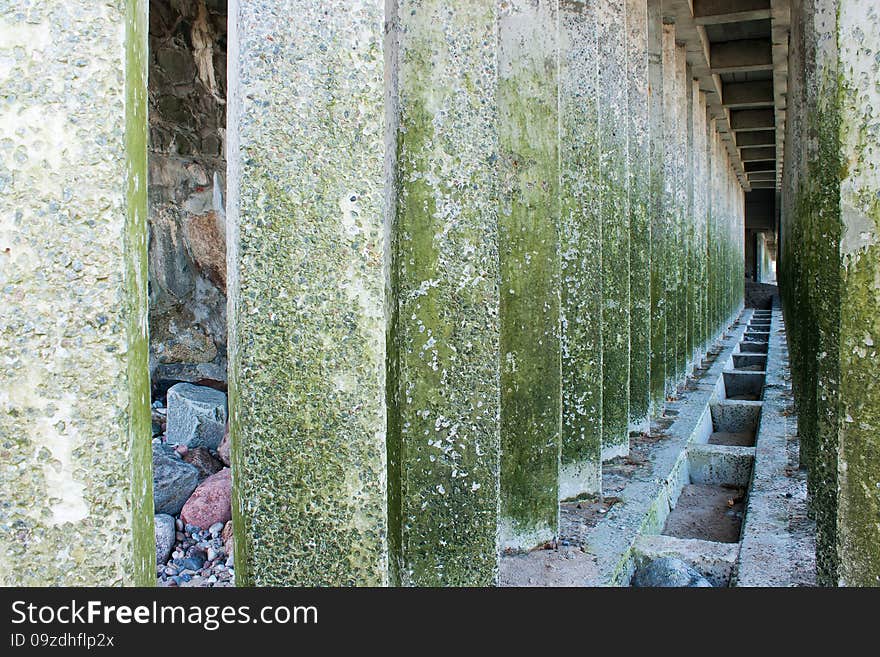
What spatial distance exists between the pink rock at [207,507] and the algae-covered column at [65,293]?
3.94 metres

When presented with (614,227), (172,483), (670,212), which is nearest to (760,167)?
(670,212)

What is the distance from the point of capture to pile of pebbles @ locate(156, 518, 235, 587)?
5.01 m

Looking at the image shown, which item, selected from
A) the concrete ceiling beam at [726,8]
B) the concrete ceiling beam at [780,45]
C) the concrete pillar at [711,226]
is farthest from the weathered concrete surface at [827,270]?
the concrete pillar at [711,226]

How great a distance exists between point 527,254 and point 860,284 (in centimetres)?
180

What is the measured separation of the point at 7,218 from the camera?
1683mm

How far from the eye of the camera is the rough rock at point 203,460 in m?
6.32

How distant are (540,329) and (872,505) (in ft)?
6.22

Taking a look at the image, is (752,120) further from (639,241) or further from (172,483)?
(172,483)

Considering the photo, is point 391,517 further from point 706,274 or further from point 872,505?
point 706,274

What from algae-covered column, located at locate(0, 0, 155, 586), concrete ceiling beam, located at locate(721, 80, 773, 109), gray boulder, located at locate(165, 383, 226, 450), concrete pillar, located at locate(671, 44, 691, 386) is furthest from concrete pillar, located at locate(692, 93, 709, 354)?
Result: algae-covered column, located at locate(0, 0, 155, 586)

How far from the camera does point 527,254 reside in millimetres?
→ 3992

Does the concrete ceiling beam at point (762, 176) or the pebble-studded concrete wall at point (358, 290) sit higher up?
the concrete ceiling beam at point (762, 176)

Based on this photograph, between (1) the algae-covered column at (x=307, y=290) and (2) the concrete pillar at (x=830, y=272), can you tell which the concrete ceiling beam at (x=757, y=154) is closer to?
(2) the concrete pillar at (x=830, y=272)

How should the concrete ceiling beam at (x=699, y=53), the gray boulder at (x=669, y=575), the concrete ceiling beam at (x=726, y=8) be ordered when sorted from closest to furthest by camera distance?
the gray boulder at (x=669, y=575) < the concrete ceiling beam at (x=699, y=53) < the concrete ceiling beam at (x=726, y=8)
